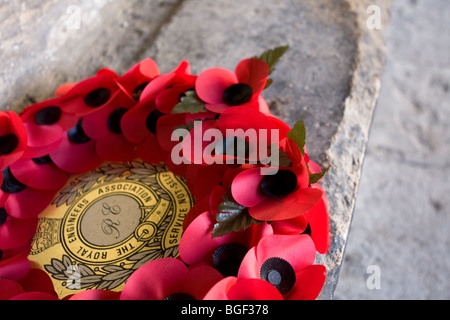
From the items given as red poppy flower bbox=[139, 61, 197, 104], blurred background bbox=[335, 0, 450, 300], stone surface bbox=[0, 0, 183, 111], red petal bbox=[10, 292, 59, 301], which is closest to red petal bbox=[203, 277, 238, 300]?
red petal bbox=[10, 292, 59, 301]

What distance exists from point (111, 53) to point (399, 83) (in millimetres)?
1317

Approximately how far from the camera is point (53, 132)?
727 millimetres

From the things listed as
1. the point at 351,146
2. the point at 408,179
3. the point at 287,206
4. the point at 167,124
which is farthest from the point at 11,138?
the point at 408,179

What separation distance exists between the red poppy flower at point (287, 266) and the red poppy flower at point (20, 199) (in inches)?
15.6

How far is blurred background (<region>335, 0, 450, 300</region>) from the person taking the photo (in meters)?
1.38

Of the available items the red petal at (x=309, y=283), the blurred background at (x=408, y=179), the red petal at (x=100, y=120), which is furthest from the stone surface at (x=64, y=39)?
the blurred background at (x=408, y=179)

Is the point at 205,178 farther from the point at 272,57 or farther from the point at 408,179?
the point at 408,179

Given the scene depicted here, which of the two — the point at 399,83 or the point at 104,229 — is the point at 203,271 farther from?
the point at 399,83

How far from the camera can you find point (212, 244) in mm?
562

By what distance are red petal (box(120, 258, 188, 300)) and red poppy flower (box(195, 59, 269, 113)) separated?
0.27 m

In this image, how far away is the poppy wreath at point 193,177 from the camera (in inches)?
20.6

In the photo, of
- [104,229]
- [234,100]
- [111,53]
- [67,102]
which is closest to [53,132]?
[67,102]

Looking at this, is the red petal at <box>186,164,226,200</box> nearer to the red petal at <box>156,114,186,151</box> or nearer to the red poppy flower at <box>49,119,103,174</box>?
the red petal at <box>156,114,186,151</box>

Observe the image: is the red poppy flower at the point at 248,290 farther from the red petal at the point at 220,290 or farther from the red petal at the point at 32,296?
the red petal at the point at 32,296
